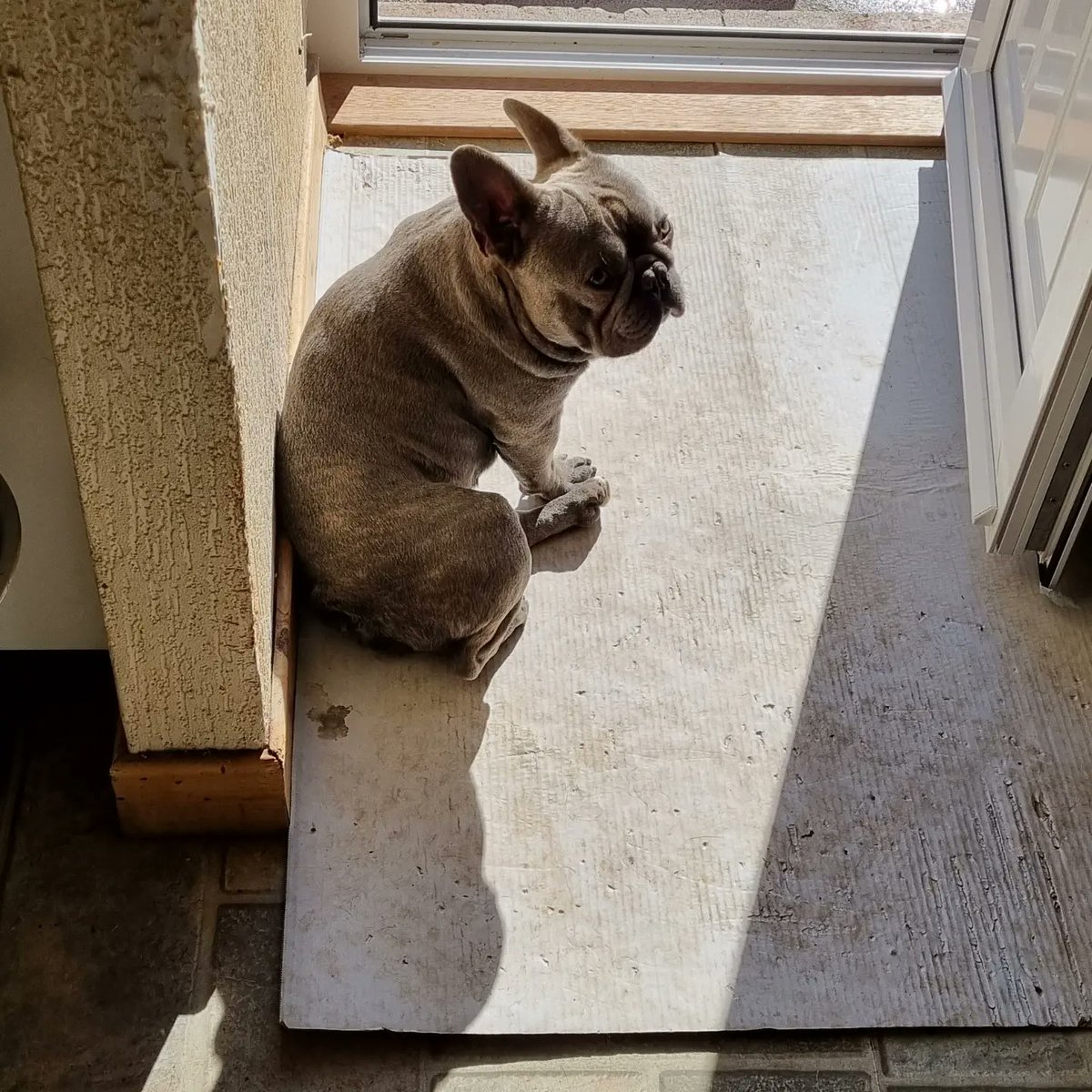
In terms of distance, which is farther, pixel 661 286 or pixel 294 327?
pixel 294 327

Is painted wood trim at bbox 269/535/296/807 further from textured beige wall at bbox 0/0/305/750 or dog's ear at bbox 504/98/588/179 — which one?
dog's ear at bbox 504/98/588/179

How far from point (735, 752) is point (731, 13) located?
1.85 metres

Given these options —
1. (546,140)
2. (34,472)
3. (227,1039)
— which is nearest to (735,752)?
(227,1039)

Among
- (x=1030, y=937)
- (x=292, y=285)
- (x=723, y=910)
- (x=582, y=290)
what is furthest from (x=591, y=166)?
(x=1030, y=937)

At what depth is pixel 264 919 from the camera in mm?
1812

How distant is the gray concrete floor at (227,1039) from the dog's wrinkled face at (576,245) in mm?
860

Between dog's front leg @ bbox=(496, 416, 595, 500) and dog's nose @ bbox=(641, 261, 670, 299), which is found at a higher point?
dog's nose @ bbox=(641, 261, 670, 299)

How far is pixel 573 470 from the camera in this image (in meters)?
2.24

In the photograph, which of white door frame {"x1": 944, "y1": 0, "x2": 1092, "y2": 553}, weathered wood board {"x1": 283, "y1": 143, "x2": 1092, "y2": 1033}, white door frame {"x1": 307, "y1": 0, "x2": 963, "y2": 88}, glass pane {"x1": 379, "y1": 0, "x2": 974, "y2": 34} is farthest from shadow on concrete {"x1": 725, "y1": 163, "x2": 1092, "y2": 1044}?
glass pane {"x1": 379, "y1": 0, "x2": 974, "y2": 34}

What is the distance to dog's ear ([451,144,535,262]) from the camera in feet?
5.41

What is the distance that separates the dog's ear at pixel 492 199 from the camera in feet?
5.41

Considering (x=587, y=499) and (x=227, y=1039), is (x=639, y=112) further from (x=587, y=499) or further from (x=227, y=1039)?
(x=227, y=1039)

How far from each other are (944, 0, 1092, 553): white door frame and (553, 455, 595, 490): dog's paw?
0.64 m

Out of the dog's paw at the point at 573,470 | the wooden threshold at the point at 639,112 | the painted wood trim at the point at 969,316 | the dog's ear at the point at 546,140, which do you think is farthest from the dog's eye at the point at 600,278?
the wooden threshold at the point at 639,112
